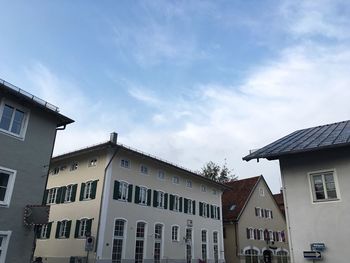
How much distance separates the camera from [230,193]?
129 feet

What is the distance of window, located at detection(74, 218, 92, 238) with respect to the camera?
22297 millimetres

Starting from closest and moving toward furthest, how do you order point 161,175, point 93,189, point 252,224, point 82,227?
point 82,227 < point 93,189 < point 161,175 < point 252,224

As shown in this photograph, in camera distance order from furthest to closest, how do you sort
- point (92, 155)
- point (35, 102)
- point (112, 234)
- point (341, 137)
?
point (92, 155), point (112, 234), point (35, 102), point (341, 137)

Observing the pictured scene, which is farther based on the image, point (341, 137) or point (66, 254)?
point (66, 254)

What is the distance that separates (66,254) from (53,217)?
3637mm

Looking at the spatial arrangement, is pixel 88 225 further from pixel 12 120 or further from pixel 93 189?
pixel 12 120

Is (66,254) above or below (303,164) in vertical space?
below

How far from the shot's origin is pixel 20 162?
1464cm

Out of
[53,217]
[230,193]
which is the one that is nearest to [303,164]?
[53,217]

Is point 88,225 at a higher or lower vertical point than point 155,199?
lower

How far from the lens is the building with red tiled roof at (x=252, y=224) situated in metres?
34.1

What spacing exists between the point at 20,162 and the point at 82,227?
32.0 ft

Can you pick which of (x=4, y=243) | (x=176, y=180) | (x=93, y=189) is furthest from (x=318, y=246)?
(x=176, y=180)

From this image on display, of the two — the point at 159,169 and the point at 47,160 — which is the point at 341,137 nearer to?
the point at 47,160
